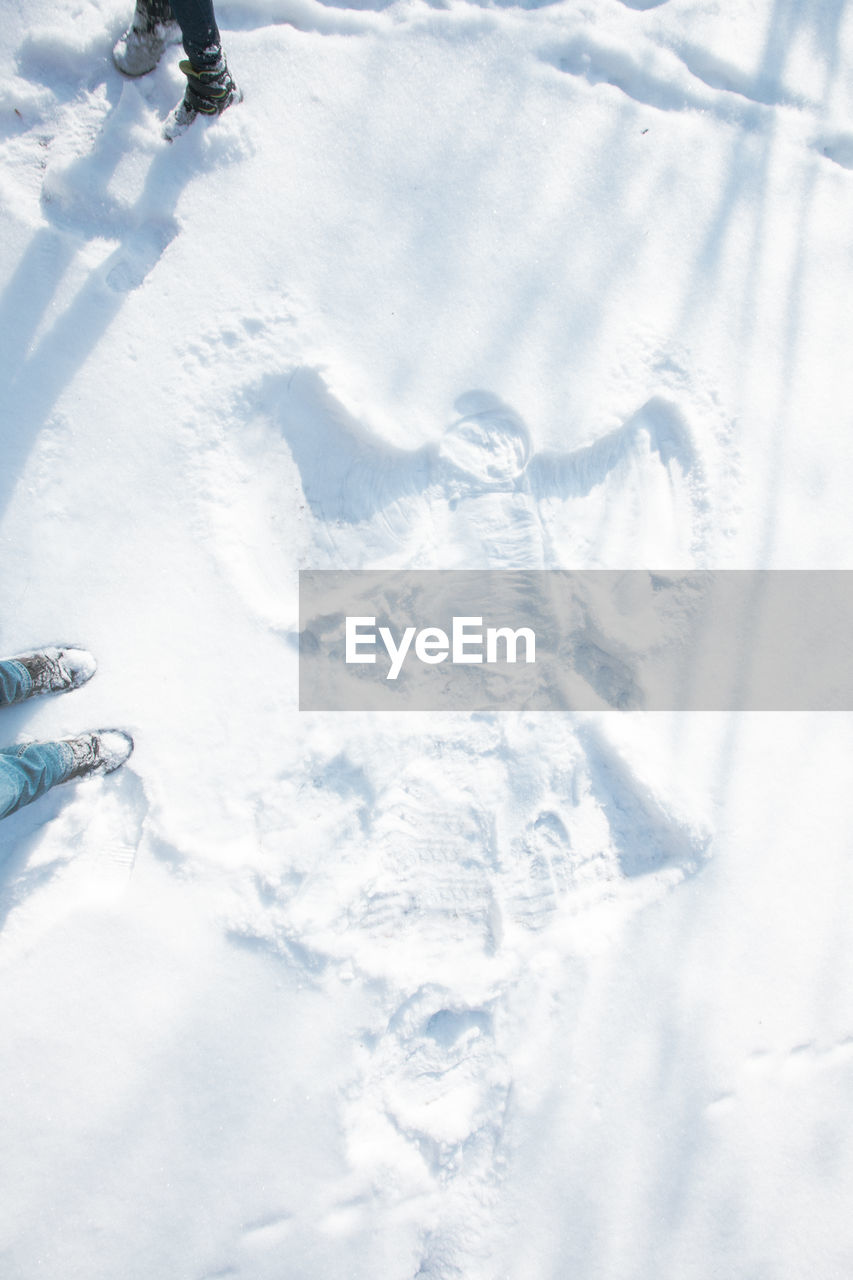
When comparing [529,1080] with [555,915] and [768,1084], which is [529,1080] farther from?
[768,1084]

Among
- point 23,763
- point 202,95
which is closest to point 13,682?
point 23,763

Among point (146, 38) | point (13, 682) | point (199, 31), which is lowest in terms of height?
point (13, 682)

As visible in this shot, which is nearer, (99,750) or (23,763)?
(23,763)

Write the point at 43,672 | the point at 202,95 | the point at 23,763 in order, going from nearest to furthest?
the point at 23,763
the point at 43,672
the point at 202,95

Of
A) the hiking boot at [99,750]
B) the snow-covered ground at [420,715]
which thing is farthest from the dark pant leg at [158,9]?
the hiking boot at [99,750]

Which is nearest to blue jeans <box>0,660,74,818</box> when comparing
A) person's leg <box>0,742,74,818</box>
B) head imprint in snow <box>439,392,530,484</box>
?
→ person's leg <box>0,742,74,818</box>

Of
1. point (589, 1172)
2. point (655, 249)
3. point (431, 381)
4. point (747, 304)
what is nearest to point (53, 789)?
point (431, 381)

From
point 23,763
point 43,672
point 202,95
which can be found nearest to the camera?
point 23,763

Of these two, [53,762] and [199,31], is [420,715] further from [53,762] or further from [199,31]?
[199,31]
